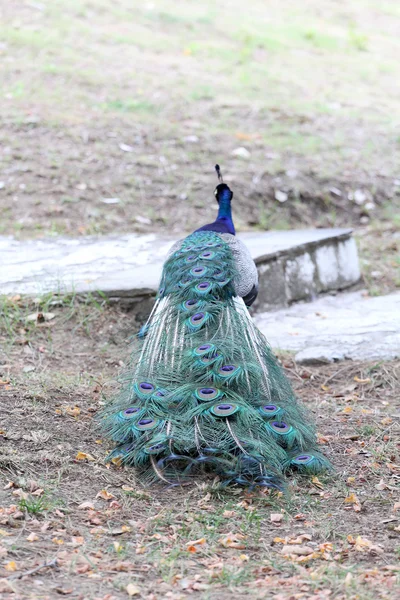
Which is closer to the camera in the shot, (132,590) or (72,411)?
(132,590)

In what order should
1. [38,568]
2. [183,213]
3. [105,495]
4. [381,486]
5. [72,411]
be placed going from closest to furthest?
[38,568] < [105,495] < [381,486] < [72,411] < [183,213]

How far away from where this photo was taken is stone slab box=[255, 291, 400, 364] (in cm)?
578

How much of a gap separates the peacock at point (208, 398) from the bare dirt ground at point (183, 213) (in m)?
0.13

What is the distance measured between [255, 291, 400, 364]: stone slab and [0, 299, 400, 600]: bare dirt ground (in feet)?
2.45

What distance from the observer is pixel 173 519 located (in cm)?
344

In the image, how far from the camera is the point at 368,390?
5.30 metres

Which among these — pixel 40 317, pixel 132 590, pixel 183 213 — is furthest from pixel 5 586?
pixel 183 213

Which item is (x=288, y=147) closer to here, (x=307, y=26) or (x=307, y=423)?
(x=307, y=26)

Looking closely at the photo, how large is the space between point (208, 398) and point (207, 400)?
1cm

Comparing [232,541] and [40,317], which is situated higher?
[40,317]

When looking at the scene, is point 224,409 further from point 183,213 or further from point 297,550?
point 183,213

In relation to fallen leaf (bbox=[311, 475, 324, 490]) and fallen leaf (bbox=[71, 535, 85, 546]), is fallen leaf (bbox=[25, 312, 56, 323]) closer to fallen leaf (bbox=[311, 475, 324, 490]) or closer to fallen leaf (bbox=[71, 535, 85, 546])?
fallen leaf (bbox=[311, 475, 324, 490])

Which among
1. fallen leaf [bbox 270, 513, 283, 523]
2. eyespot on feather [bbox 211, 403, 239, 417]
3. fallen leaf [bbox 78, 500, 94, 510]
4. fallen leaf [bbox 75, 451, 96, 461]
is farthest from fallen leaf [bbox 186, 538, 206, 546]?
fallen leaf [bbox 75, 451, 96, 461]

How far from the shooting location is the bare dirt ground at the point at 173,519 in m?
2.92
